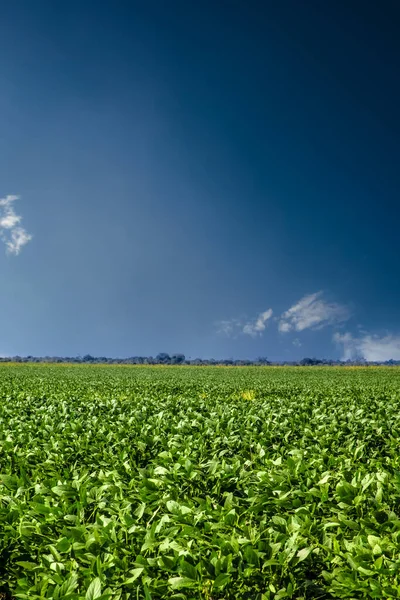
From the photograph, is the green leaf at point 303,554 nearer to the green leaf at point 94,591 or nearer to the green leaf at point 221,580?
the green leaf at point 221,580

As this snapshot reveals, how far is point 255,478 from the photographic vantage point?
5.44m

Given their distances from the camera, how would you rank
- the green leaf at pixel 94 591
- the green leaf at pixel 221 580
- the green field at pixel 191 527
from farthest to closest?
the green field at pixel 191 527 < the green leaf at pixel 221 580 < the green leaf at pixel 94 591

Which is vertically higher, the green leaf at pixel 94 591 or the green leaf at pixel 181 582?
the green leaf at pixel 94 591

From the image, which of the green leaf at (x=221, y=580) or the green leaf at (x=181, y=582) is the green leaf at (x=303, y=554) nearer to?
the green leaf at (x=221, y=580)

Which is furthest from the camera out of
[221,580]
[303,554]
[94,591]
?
[303,554]

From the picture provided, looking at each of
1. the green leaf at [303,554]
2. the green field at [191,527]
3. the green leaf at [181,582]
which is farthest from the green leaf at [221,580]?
the green leaf at [303,554]

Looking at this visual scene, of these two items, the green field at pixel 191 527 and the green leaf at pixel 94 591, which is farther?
the green field at pixel 191 527

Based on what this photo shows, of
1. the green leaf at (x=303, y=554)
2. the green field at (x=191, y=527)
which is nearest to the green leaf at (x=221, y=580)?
the green field at (x=191, y=527)

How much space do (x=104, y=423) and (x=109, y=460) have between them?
2332 millimetres

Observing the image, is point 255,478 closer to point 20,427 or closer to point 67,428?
point 67,428

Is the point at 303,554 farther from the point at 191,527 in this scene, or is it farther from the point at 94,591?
the point at 94,591

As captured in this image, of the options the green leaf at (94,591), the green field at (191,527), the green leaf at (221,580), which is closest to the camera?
the green leaf at (94,591)

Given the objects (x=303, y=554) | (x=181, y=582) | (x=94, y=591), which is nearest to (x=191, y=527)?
(x=181, y=582)

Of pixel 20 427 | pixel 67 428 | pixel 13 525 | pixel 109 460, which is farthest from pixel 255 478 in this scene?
pixel 20 427
